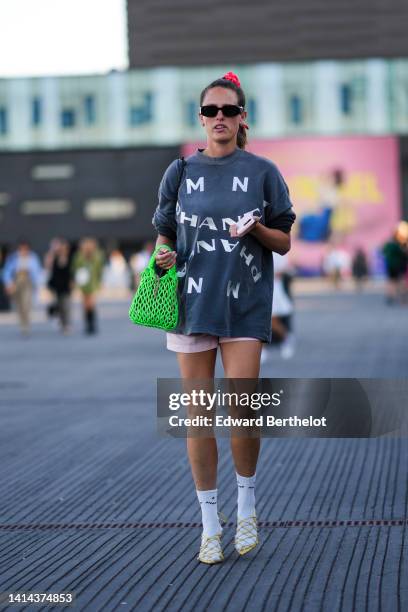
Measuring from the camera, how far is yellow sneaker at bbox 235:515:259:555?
5141 millimetres

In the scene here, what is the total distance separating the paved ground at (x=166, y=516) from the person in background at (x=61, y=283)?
35.5ft

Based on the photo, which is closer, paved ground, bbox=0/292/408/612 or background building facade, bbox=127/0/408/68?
paved ground, bbox=0/292/408/612

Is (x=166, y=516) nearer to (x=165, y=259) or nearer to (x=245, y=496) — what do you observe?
(x=245, y=496)

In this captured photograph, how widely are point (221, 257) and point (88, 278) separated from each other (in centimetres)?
1756

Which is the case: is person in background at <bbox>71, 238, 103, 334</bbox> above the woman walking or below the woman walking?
below

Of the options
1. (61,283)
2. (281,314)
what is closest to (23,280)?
(61,283)

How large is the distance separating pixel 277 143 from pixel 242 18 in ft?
246

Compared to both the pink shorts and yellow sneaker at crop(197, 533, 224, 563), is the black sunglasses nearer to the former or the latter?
the pink shorts

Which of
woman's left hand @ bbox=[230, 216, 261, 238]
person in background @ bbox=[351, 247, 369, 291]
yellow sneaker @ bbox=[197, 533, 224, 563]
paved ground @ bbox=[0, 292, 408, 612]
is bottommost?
person in background @ bbox=[351, 247, 369, 291]

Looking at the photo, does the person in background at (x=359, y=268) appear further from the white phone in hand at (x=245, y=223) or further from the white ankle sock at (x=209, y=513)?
the white phone in hand at (x=245, y=223)

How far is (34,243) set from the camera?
75750mm

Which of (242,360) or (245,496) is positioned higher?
(242,360)

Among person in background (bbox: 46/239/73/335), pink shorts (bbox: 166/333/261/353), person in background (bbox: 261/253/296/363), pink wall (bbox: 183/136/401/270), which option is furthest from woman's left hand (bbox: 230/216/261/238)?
pink wall (bbox: 183/136/401/270)

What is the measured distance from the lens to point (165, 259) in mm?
4953
